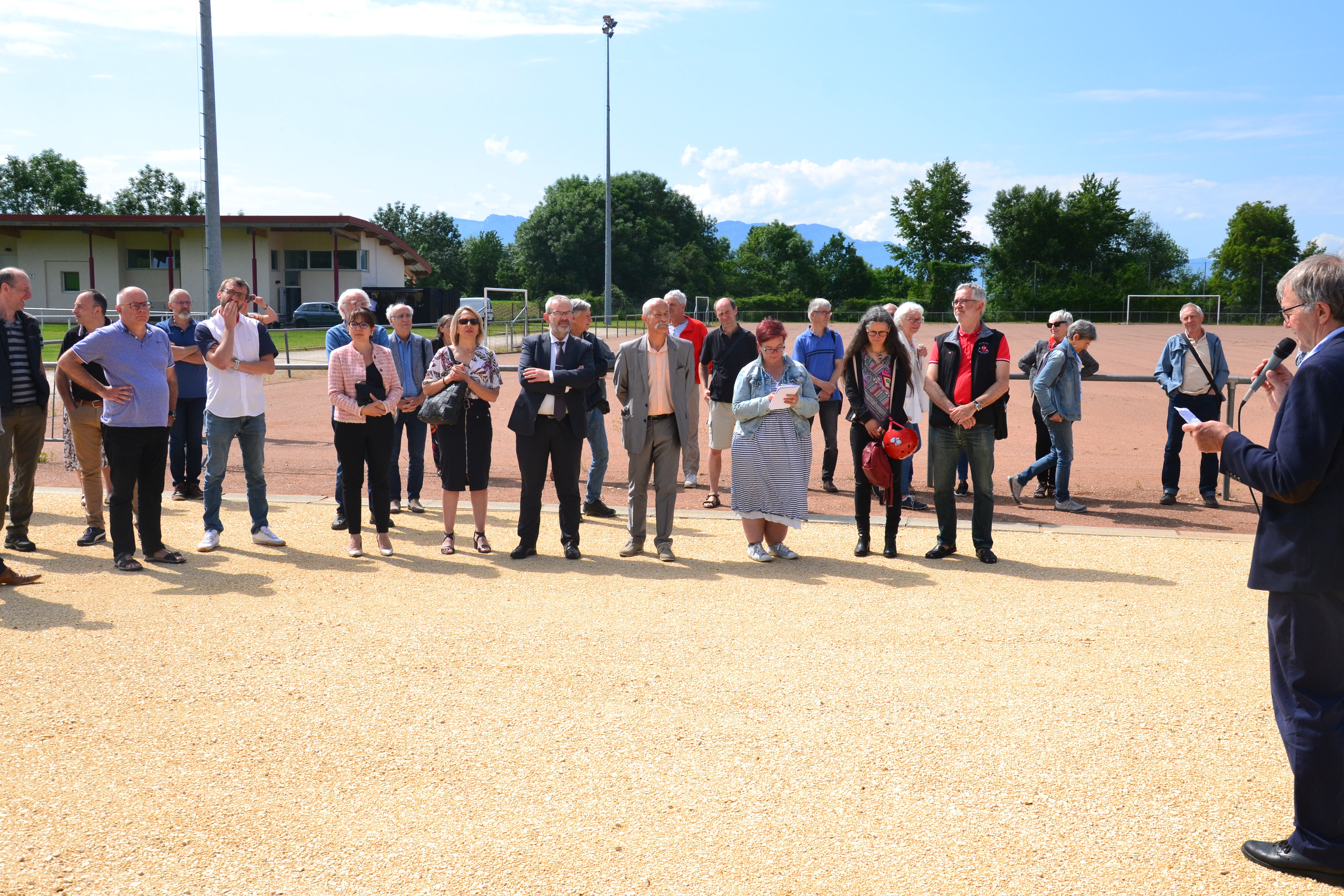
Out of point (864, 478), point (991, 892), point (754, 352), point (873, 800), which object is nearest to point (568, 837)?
point (873, 800)

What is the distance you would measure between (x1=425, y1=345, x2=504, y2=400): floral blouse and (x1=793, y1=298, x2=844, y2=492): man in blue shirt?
3286 millimetres

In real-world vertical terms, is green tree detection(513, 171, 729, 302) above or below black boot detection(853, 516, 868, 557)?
above

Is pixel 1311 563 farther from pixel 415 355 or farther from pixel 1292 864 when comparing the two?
pixel 415 355

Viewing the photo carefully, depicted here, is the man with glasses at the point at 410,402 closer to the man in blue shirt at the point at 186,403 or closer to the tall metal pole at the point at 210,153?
the man in blue shirt at the point at 186,403

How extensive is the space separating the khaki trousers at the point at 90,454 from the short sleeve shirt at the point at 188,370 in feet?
3.93

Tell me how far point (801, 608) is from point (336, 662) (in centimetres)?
271

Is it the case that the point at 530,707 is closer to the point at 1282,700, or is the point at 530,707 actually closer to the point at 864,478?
the point at 1282,700

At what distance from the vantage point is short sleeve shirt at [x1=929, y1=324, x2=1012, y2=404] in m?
7.48

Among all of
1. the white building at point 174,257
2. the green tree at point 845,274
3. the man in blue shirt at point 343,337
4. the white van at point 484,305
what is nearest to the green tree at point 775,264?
the green tree at point 845,274

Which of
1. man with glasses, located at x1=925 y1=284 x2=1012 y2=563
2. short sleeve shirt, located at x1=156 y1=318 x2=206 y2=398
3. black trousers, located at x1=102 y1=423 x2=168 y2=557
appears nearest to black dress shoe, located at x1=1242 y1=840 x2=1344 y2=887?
man with glasses, located at x1=925 y1=284 x2=1012 y2=563

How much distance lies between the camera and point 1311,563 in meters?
3.19

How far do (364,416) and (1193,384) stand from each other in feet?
24.5

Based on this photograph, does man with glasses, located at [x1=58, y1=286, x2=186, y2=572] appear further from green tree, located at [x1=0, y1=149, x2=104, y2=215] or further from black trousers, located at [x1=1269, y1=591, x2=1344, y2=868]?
green tree, located at [x1=0, y1=149, x2=104, y2=215]

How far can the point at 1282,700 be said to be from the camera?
132 inches
